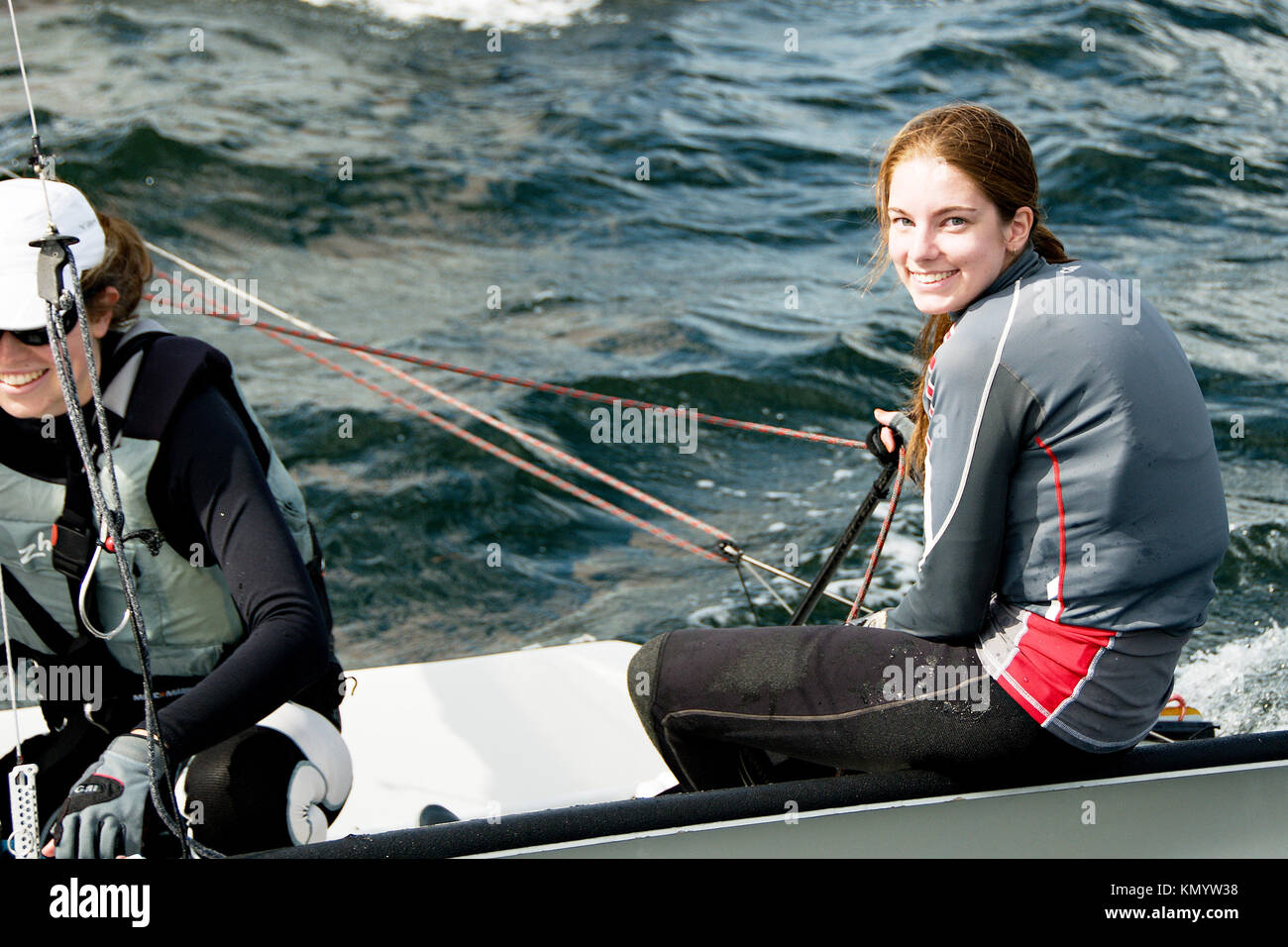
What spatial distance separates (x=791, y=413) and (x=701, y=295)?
1.27 metres

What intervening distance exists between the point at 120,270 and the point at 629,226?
18.3ft

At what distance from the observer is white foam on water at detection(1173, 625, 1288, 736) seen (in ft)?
10.4

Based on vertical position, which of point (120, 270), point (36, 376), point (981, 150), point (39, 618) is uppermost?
point (981, 150)

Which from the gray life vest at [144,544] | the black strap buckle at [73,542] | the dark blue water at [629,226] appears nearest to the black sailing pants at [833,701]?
the gray life vest at [144,544]

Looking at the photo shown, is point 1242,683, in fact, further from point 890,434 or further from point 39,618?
point 39,618

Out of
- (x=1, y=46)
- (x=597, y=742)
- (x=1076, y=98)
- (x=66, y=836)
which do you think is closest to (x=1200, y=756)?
(x=597, y=742)

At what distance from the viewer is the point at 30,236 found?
1743 mm

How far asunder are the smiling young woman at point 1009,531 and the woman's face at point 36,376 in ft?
3.03

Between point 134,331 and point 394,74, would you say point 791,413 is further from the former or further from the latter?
point 394,74

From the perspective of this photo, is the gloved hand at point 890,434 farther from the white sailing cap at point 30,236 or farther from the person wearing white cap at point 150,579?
the white sailing cap at point 30,236

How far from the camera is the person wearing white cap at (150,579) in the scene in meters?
1.70

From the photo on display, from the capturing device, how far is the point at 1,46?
9383mm
